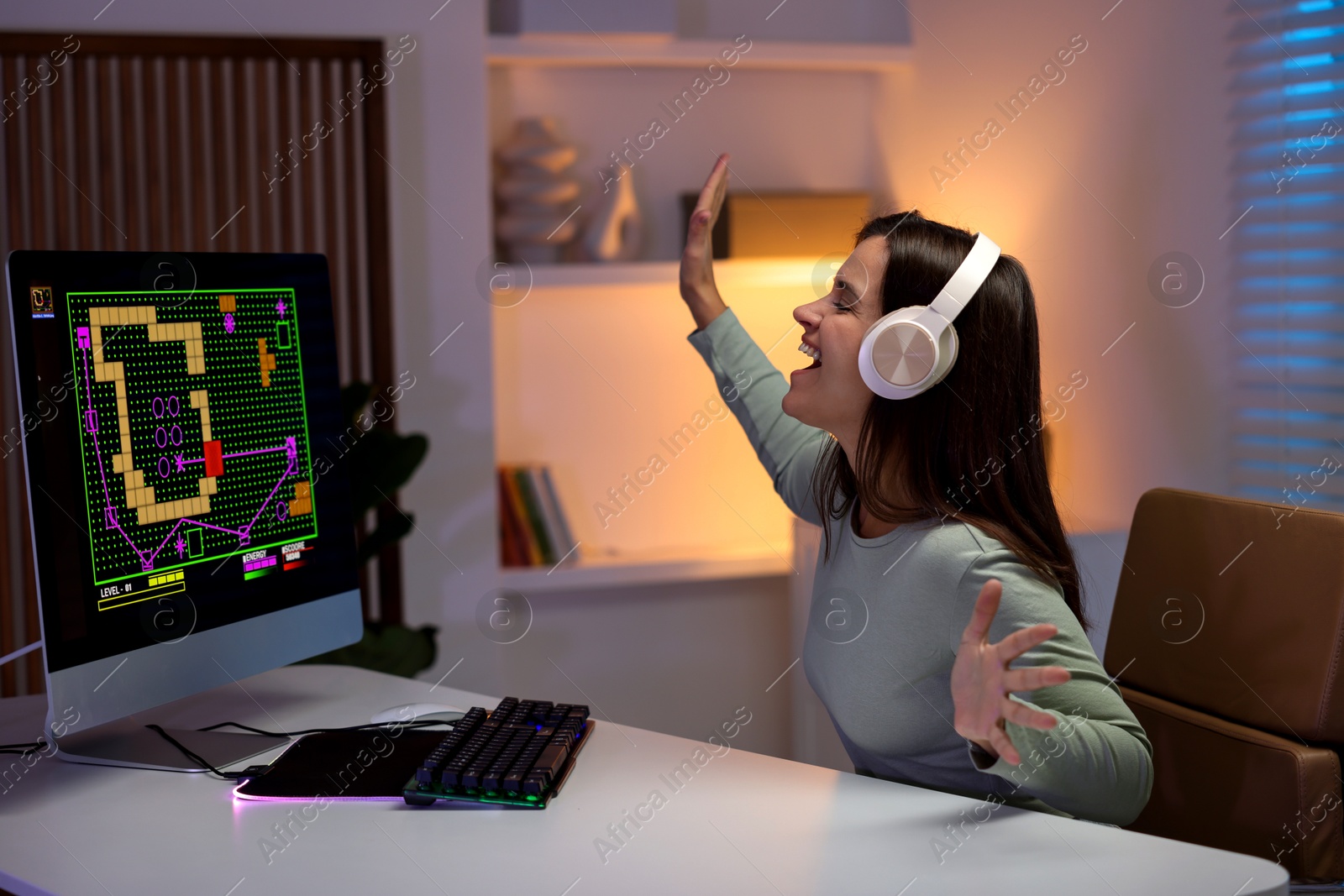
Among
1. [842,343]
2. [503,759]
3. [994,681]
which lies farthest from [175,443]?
[994,681]

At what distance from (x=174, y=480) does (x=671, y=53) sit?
199 centimetres

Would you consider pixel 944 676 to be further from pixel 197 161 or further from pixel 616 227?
pixel 197 161

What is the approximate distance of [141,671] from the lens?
1203 mm

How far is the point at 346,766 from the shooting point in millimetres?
1220

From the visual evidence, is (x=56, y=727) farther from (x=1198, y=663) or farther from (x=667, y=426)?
(x=667, y=426)

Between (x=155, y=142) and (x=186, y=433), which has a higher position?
(x=155, y=142)

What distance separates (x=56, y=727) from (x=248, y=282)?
0.56 metres

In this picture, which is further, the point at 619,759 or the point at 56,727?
the point at 619,759

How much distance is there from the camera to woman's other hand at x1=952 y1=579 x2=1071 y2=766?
969mm

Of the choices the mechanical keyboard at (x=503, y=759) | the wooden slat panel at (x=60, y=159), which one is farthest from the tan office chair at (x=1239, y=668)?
the wooden slat panel at (x=60, y=159)

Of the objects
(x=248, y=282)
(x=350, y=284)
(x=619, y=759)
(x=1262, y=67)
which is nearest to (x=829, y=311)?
(x=619, y=759)

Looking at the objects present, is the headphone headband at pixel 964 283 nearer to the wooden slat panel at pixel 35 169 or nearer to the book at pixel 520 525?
the book at pixel 520 525

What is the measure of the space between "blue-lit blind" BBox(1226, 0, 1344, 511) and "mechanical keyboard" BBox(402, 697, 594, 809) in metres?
1.17

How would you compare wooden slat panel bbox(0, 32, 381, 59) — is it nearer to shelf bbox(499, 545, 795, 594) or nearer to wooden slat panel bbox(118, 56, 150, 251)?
wooden slat panel bbox(118, 56, 150, 251)
